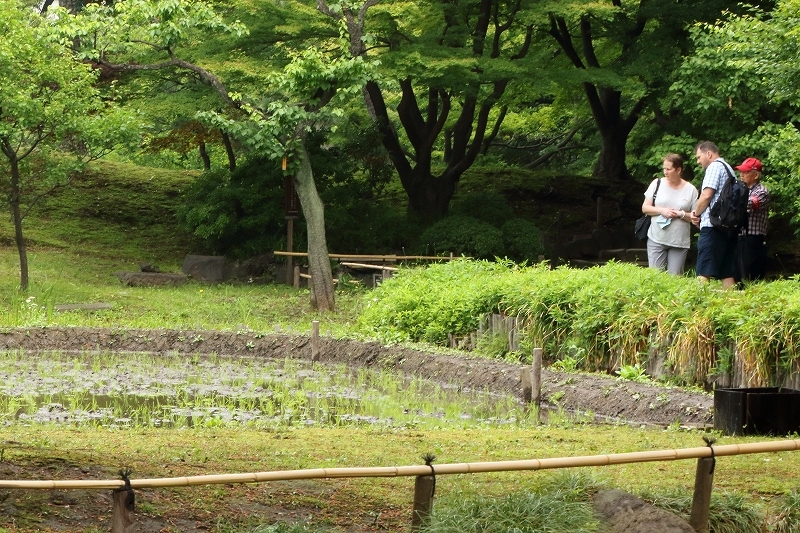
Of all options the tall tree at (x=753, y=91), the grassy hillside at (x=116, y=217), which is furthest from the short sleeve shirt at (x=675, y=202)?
the grassy hillside at (x=116, y=217)

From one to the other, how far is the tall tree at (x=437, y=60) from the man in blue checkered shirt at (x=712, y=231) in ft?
27.8

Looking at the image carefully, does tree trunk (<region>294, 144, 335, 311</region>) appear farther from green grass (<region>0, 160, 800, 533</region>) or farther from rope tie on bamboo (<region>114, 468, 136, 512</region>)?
rope tie on bamboo (<region>114, 468, 136, 512</region>)

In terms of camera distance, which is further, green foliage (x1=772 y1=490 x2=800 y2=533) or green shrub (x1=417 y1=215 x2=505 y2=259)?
green shrub (x1=417 y1=215 x2=505 y2=259)

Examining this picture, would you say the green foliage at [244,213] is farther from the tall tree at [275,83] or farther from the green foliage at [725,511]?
the green foliage at [725,511]

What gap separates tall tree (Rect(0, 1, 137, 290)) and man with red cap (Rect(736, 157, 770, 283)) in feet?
38.5

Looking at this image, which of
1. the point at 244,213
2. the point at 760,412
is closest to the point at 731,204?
the point at 760,412

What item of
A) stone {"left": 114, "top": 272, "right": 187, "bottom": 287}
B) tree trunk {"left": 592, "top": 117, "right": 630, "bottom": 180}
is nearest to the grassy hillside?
stone {"left": 114, "top": 272, "right": 187, "bottom": 287}

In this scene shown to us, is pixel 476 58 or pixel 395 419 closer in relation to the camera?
pixel 395 419

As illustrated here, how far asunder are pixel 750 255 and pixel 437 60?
30.2 feet

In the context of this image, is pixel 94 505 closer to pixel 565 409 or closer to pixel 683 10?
pixel 565 409

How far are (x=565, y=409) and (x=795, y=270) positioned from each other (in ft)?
50.1

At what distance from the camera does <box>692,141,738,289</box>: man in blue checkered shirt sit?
12289 mm

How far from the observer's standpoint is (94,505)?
19.4ft

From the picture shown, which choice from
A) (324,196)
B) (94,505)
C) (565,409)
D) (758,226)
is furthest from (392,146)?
(94,505)
